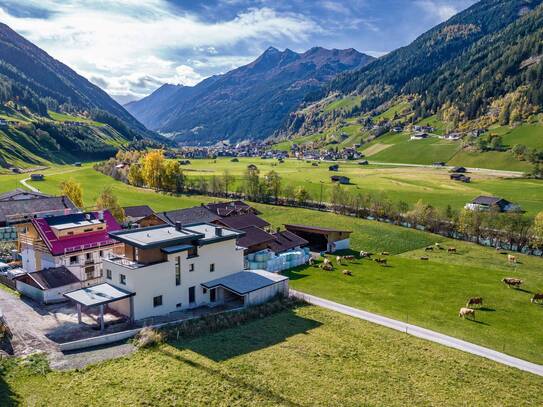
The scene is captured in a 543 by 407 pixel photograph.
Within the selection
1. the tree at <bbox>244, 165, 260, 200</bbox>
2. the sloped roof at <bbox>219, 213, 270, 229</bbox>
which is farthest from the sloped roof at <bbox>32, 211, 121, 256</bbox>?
the tree at <bbox>244, 165, 260, 200</bbox>

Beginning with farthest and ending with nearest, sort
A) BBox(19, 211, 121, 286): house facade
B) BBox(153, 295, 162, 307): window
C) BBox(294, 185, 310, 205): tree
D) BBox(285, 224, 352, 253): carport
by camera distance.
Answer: BBox(294, 185, 310, 205): tree < BBox(285, 224, 352, 253): carport < BBox(19, 211, 121, 286): house facade < BBox(153, 295, 162, 307): window

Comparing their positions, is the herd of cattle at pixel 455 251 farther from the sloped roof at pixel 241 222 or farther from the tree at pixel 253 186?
the tree at pixel 253 186

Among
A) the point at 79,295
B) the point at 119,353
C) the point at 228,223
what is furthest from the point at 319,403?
the point at 228,223

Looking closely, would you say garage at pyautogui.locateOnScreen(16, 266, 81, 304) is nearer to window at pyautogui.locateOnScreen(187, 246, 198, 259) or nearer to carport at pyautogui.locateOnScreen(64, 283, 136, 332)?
carport at pyautogui.locateOnScreen(64, 283, 136, 332)

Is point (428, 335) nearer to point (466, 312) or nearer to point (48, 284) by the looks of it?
point (466, 312)

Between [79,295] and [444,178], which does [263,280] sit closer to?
[79,295]

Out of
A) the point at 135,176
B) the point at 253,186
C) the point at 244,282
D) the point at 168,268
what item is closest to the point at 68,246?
the point at 168,268
